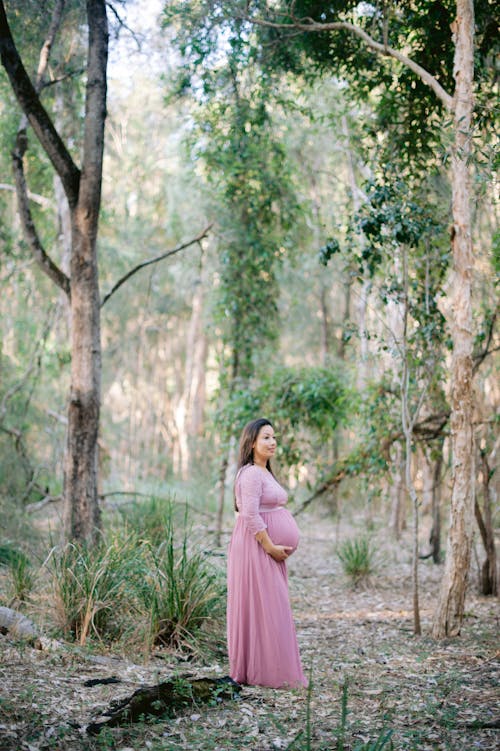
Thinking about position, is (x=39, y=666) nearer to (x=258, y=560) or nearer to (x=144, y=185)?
(x=258, y=560)

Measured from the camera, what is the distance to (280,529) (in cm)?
512

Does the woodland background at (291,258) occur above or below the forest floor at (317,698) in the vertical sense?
above

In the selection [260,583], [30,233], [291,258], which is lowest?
[260,583]

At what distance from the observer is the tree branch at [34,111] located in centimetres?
689

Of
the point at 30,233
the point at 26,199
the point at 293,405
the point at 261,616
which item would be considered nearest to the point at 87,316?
the point at 30,233

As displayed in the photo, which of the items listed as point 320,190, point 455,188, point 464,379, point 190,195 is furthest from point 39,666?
point 320,190

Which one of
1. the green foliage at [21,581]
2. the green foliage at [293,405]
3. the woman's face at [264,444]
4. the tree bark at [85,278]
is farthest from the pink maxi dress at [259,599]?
the green foliage at [293,405]

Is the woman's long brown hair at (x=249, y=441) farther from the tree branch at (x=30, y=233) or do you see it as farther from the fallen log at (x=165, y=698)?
the tree branch at (x=30, y=233)

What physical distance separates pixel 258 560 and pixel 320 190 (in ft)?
63.0

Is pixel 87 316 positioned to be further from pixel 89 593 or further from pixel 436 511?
pixel 436 511

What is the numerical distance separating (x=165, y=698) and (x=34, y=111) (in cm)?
544

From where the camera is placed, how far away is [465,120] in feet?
20.4

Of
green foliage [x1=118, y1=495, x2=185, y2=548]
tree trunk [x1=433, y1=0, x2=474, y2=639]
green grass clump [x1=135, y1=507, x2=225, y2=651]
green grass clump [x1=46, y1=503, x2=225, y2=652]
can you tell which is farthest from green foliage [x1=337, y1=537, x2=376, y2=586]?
green grass clump [x1=135, y1=507, x2=225, y2=651]

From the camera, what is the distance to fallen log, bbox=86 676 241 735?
13.5 ft
